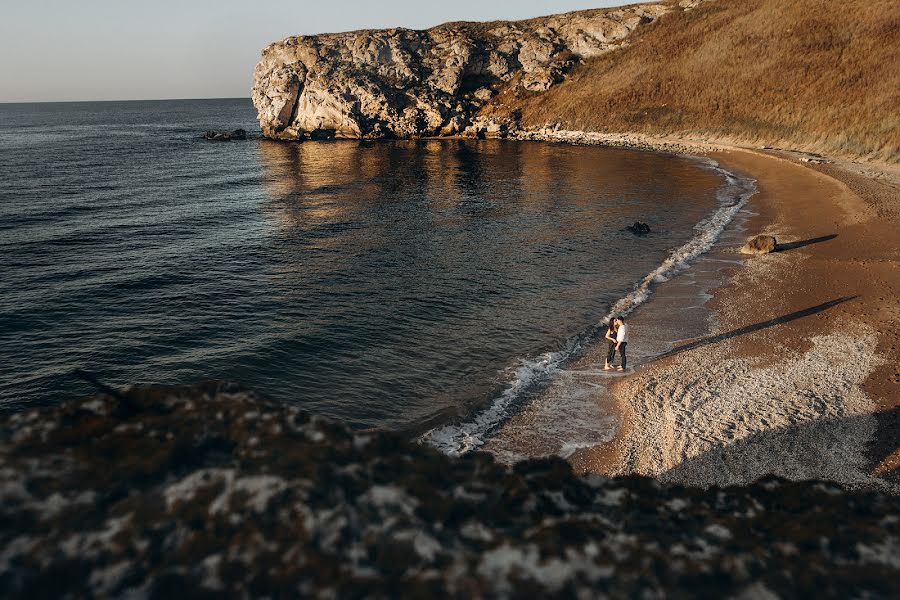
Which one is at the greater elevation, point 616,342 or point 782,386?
point 616,342

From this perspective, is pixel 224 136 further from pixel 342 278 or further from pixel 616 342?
pixel 616 342

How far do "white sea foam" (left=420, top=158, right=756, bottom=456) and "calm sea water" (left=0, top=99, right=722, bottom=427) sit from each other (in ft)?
1.99

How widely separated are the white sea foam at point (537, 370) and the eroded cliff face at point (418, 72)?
296 feet

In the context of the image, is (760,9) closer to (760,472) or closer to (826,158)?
(826,158)

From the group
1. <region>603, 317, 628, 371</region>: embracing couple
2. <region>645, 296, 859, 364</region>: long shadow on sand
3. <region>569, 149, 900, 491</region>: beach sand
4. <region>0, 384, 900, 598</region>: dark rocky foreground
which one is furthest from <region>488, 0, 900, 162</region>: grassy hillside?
<region>0, 384, 900, 598</region>: dark rocky foreground

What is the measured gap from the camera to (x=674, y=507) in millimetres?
5715

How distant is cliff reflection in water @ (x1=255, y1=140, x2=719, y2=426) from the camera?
20.0 m

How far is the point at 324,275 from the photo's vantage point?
32312 millimetres

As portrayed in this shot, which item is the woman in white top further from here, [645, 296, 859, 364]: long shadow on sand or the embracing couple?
[645, 296, 859, 364]: long shadow on sand

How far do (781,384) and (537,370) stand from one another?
25.6ft

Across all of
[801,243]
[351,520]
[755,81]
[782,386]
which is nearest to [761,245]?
[801,243]

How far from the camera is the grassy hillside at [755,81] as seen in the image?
66812 mm

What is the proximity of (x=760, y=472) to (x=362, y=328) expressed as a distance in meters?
16.4

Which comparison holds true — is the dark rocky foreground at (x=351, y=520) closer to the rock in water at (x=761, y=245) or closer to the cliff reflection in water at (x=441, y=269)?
the cliff reflection in water at (x=441, y=269)
